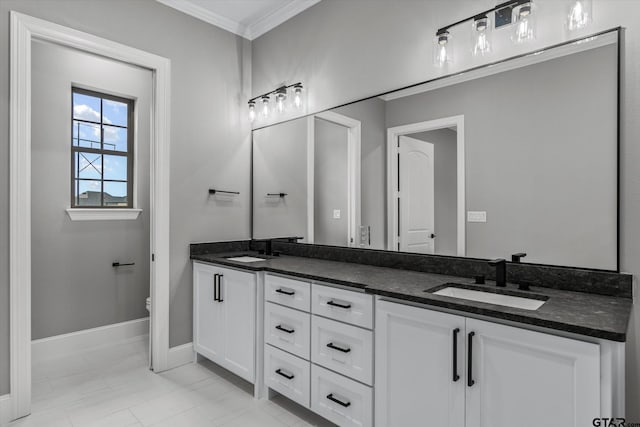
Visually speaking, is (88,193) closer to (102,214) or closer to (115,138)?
(102,214)

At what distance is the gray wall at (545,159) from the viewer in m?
1.53

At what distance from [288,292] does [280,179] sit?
1221mm

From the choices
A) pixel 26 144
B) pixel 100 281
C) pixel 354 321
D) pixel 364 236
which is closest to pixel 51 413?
pixel 100 281

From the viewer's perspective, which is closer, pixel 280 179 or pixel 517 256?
pixel 517 256

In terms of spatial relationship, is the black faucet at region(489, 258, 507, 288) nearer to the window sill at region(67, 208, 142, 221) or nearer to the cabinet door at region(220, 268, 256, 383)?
A: the cabinet door at region(220, 268, 256, 383)

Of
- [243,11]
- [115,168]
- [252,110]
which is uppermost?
[243,11]

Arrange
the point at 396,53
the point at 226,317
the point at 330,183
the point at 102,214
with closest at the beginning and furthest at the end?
the point at 396,53
the point at 226,317
the point at 330,183
the point at 102,214

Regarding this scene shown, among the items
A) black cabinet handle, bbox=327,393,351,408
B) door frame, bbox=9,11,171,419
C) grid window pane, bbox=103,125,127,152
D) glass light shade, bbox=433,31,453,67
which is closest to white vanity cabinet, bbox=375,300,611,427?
black cabinet handle, bbox=327,393,351,408

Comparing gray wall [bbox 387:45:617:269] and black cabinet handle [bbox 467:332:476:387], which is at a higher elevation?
gray wall [bbox 387:45:617:269]

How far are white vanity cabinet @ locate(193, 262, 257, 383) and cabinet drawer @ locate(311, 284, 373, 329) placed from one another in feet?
1.73

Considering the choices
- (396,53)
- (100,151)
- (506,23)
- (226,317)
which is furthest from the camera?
(100,151)

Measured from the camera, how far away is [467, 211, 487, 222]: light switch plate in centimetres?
186

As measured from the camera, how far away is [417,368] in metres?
1.49

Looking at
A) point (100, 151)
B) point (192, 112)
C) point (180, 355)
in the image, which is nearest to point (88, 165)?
point (100, 151)
